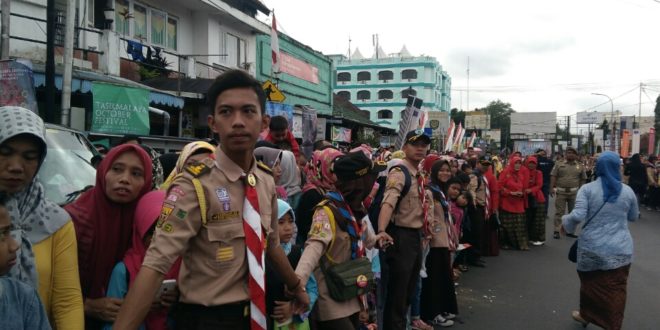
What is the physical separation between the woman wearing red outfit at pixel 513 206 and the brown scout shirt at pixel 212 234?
8.62m

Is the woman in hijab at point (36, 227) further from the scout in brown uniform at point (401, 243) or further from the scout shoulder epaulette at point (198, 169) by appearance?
the scout in brown uniform at point (401, 243)

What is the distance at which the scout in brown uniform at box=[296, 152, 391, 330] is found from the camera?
302 cm

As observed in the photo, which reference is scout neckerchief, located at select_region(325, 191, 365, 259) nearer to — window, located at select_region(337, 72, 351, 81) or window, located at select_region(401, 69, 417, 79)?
window, located at select_region(401, 69, 417, 79)

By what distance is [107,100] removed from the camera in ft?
27.0

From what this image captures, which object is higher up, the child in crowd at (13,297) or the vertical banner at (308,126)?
the vertical banner at (308,126)

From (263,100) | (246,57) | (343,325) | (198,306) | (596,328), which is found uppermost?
(246,57)

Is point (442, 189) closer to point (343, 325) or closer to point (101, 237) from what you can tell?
point (343, 325)

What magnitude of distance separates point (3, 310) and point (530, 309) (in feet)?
19.2

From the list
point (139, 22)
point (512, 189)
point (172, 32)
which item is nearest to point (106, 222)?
point (512, 189)

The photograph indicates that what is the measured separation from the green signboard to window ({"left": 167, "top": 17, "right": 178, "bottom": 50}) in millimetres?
6190

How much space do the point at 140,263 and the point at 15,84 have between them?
6237mm

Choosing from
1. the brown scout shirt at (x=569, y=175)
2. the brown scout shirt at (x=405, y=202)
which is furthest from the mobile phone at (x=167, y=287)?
A: the brown scout shirt at (x=569, y=175)

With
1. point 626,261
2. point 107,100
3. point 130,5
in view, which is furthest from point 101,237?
point 130,5

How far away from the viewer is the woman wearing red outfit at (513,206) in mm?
9758
